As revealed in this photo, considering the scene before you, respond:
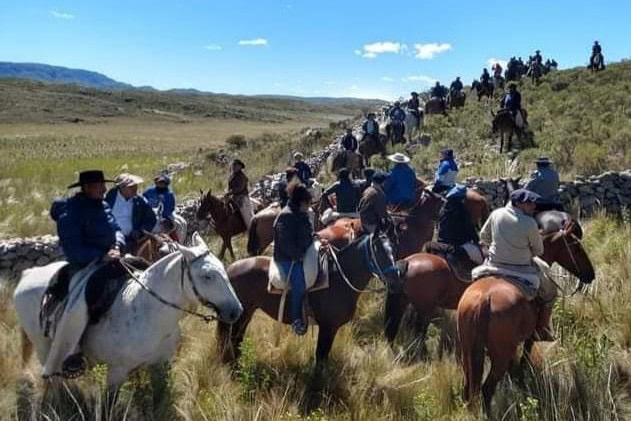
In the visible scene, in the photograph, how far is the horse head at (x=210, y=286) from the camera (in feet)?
17.6

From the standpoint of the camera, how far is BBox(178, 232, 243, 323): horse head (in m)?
5.36

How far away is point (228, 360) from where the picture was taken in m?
6.72

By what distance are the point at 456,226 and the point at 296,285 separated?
263cm

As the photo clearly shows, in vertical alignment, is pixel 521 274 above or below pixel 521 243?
below

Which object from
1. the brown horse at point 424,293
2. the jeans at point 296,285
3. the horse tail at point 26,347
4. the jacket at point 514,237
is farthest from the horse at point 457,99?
the horse tail at point 26,347

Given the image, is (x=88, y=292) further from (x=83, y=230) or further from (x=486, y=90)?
(x=486, y=90)

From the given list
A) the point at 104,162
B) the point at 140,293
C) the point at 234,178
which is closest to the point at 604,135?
the point at 234,178

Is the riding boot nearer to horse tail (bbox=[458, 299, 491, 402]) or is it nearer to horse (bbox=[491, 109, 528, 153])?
horse tail (bbox=[458, 299, 491, 402])

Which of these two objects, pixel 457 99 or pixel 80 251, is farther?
pixel 457 99

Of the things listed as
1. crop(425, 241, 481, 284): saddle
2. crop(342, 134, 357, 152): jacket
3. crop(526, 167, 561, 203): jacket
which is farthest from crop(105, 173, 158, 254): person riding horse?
crop(342, 134, 357, 152): jacket

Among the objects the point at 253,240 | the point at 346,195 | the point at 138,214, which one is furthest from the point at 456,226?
the point at 253,240

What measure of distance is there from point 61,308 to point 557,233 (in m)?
5.62

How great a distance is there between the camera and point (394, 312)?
25.9 feet

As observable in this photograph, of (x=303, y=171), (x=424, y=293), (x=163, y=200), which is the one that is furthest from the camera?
(x=303, y=171)
